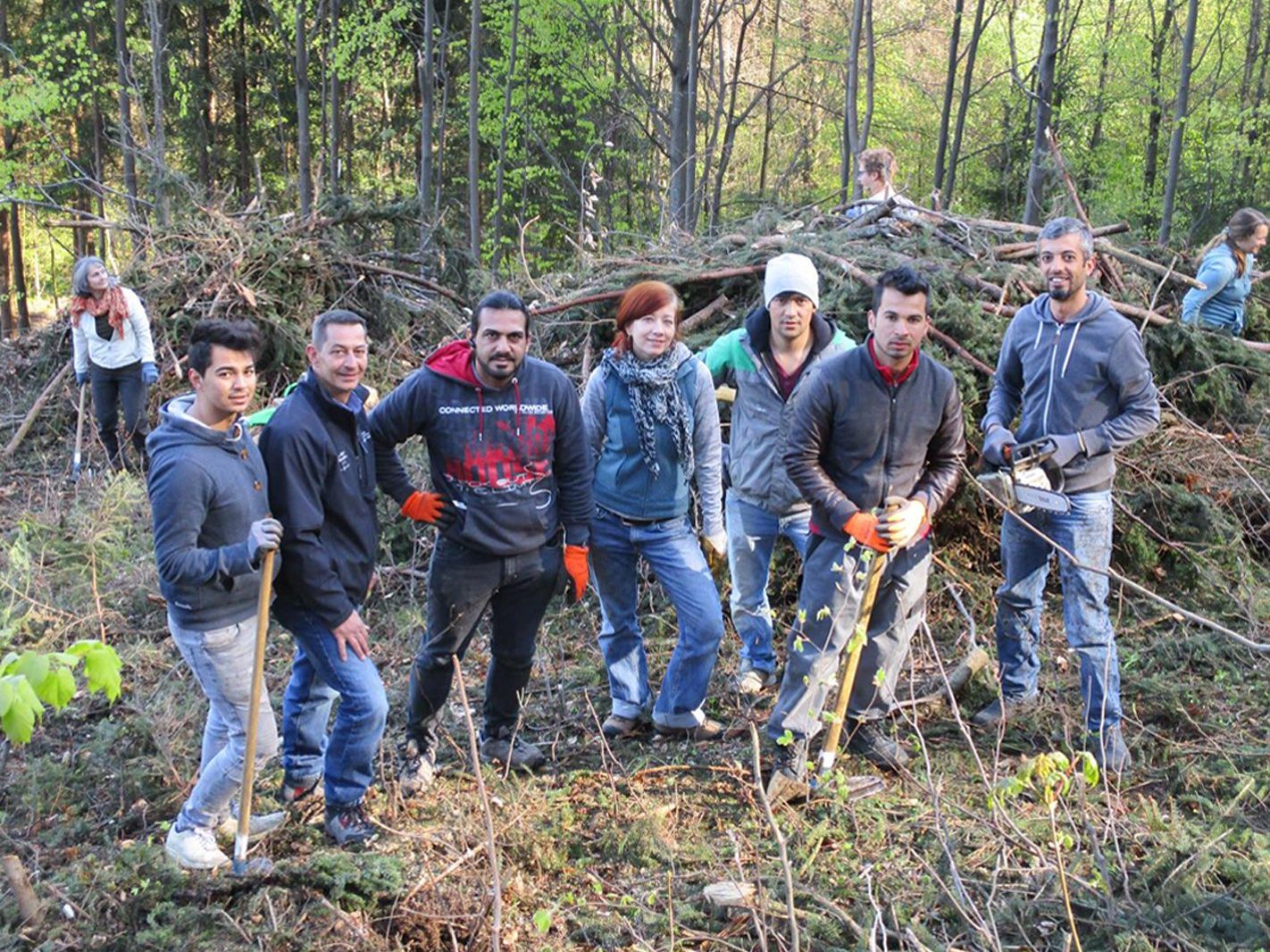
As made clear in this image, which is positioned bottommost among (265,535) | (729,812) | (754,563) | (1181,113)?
(729,812)

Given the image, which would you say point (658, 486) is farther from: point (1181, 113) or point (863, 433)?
point (1181, 113)

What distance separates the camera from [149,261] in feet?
31.8

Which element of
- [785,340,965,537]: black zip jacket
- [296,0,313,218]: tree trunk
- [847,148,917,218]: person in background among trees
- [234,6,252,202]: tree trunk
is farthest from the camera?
[234,6,252,202]: tree trunk

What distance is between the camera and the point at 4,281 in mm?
22203

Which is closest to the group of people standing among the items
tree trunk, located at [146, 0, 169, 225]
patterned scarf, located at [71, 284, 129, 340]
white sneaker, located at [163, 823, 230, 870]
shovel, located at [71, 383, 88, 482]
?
white sneaker, located at [163, 823, 230, 870]

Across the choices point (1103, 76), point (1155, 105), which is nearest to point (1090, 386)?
point (1155, 105)

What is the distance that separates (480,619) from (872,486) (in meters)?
1.73

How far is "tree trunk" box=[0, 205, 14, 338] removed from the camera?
66.0 ft

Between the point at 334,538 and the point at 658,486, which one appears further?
the point at 658,486

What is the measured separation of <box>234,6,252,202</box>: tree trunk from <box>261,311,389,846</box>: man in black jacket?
785 inches

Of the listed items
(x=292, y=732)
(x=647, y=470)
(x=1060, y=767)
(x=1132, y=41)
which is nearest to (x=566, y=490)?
(x=647, y=470)

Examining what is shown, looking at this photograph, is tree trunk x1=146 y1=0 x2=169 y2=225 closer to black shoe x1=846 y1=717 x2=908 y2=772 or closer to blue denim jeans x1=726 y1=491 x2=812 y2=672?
blue denim jeans x1=726 y1=491 x2=812 y2=672

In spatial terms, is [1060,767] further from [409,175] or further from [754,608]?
[409,175]

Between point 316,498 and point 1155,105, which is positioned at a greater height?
point 1155,105
